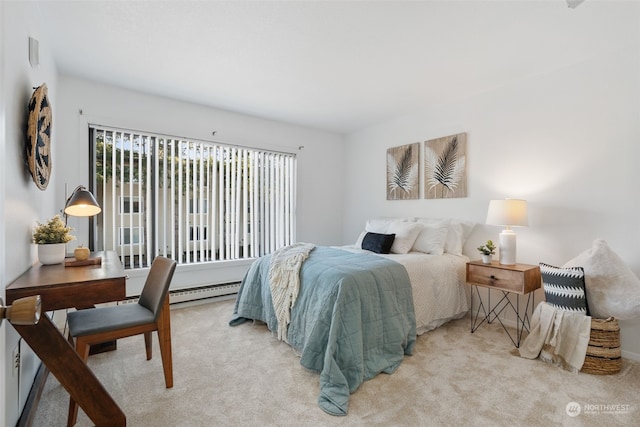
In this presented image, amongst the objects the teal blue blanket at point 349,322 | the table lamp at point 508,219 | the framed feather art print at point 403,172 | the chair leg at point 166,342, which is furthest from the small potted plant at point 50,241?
the framed feather art print at point 403,172

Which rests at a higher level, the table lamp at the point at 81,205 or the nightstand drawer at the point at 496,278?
the table lamp at the point at 81,205

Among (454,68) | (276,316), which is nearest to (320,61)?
(454,68)

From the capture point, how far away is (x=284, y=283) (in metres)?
2.65

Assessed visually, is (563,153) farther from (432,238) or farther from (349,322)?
(349,322)

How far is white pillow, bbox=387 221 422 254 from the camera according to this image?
11.0 feet

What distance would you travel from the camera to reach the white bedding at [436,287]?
8.93 feet

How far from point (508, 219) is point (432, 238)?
800 mm

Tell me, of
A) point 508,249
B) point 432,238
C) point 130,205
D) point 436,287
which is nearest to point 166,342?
point 130,205

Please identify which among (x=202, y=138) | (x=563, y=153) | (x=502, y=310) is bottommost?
(x=502, y=310)

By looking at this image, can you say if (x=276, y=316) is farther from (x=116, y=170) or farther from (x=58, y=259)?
(x=116, y=170)

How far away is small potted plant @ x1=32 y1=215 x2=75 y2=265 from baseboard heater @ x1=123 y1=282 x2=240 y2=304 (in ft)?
5.01

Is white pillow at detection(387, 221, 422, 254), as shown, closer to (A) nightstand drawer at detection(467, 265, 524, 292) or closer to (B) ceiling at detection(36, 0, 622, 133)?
(A) nightstand drawer at detection(467, 265, 524, 292)

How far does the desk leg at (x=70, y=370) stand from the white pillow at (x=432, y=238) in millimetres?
2854

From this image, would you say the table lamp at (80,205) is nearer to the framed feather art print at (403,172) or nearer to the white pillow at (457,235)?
the white pillow at (457,235)
